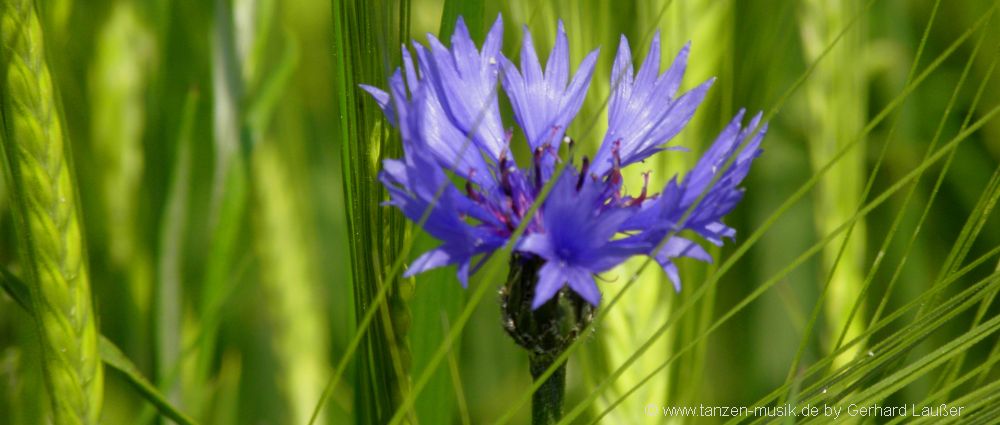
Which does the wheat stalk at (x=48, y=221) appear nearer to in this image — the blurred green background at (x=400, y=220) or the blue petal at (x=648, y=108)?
the blurred green background at (x=400, y=220)

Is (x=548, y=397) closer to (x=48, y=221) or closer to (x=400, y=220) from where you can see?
(x=400, y=220)

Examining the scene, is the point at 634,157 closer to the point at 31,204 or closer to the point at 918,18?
the point at 31,204

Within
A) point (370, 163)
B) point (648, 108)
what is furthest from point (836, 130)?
point (370, 163)

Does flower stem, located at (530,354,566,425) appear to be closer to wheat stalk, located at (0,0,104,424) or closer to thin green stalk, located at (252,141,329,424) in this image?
wheat stalk, located at (0,0,104,424)

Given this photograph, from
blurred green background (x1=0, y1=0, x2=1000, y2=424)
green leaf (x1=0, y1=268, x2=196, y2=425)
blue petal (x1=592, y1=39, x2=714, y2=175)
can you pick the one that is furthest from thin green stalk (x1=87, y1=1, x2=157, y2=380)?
blue petal (x1=592, y1=39, x2=714, y2=175)

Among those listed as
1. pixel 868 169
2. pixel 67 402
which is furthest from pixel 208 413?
pixel 868 169

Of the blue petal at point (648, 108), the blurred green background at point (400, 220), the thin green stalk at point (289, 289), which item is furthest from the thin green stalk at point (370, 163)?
the thin green stalk at point (289, 289)
